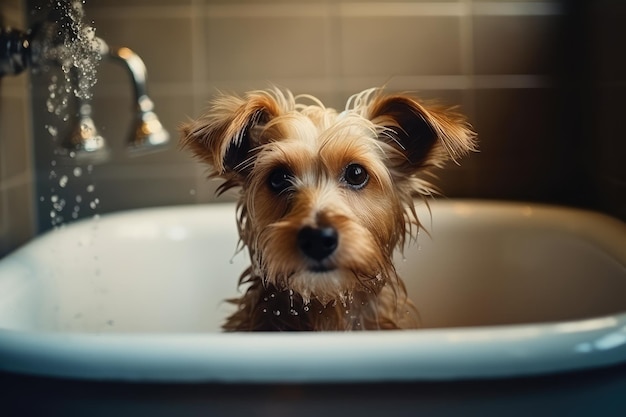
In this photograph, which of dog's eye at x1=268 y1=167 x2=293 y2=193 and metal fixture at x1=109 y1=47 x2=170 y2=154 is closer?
dog's eye at x1=268 y1=167 x2=293 y2=193

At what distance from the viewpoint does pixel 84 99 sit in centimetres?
134

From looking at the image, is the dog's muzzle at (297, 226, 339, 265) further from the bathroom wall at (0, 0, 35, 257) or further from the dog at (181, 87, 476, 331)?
the bathroom wall at (0, 0, 35, 257)

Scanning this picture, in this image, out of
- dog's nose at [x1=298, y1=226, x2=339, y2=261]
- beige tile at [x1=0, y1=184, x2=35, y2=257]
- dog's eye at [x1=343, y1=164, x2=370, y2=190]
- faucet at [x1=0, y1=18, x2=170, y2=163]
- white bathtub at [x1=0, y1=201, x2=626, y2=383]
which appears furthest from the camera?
beige tile at [x1=0, y1=184, x2=35, y2=257]

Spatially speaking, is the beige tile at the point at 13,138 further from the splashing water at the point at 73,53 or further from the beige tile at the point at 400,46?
the beige tile at the point at 400,46

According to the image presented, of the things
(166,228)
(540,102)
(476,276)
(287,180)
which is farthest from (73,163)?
(540,102)

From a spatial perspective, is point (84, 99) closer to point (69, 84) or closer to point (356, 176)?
point (69, 84)

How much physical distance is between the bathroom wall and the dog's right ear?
636 mm

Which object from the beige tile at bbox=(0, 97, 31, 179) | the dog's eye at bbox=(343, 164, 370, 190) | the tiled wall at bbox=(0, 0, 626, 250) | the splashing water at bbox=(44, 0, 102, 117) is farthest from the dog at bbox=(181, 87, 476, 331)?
the beige tile at bbox=(0, 97, 31, 179)

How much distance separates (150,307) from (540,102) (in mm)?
1054

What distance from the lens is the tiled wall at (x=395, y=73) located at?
4.99ft

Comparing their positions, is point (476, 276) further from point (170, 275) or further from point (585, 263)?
point (170, 275)

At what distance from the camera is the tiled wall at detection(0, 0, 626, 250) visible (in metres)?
1.52

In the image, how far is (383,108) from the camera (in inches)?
43.6

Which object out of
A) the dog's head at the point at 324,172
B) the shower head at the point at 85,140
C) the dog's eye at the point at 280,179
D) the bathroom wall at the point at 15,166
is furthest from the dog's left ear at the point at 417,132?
the bathroom wall at the point at 15,166
